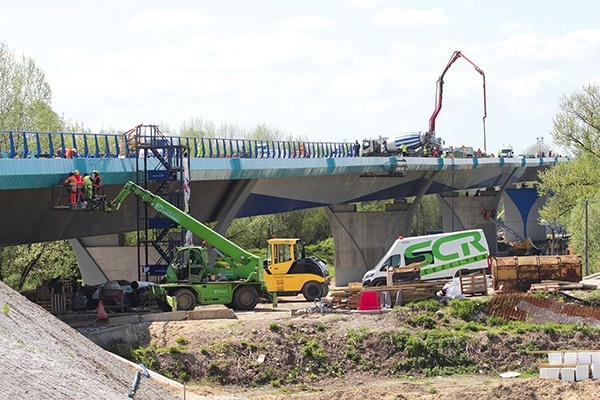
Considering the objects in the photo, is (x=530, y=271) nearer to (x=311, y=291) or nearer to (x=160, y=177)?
(x=311, y=291)

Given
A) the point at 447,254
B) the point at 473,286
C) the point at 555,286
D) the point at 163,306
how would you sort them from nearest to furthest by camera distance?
the point at 163,306 → the point at 555,286 → the point at 473,286 → the point at 447,254

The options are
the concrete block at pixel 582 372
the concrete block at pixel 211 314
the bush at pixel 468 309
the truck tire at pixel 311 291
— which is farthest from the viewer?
the truck tire at pixel 311 291

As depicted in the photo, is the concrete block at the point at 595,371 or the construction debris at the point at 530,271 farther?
the construction debris at the point at 530,271

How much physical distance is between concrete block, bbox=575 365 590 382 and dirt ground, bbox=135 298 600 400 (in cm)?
47

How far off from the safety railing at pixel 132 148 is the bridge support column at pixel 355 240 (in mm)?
8626

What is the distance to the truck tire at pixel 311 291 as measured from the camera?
44.5 m

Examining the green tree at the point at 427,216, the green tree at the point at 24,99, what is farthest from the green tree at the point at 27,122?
the green tree at the point at 427,216

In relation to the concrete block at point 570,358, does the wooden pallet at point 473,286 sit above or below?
above

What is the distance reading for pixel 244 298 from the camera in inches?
1497

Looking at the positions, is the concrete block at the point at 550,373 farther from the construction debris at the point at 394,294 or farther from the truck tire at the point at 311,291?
the truck tire at the point at 311,291

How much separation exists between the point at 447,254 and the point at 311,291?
5.51m

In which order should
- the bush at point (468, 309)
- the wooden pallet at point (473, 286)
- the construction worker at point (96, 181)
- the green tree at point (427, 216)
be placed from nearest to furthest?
the bush at point (468, 309)
the construction worker at point (96, 181)
the wooden pallet at point (473, 286)
the green tree at point (427, 216)

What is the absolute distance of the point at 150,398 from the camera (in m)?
20.8

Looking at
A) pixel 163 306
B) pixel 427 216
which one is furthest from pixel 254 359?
pixel 427 216
